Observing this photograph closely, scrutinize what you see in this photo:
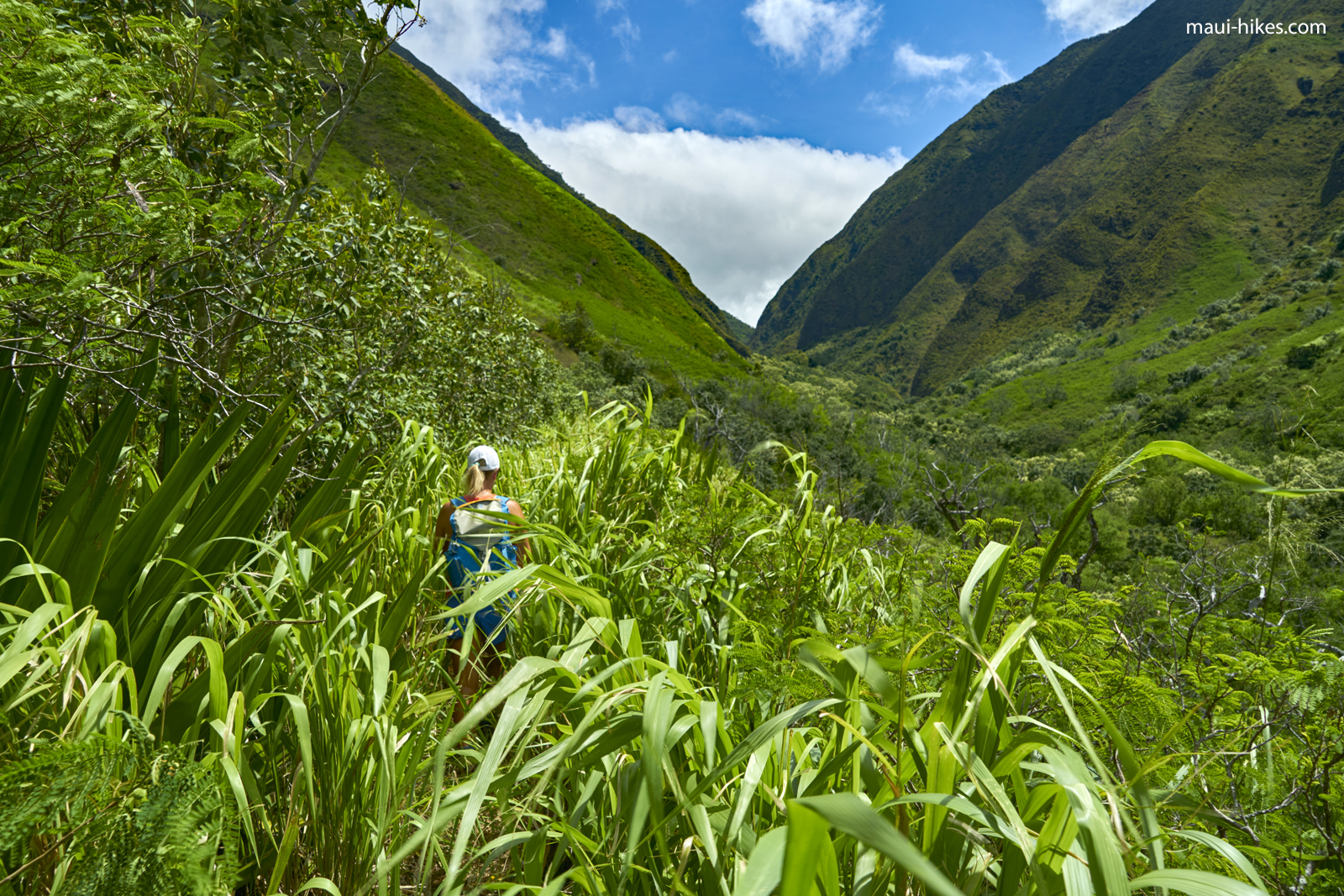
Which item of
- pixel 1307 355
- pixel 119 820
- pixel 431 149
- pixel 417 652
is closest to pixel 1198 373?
pixel 1307 355

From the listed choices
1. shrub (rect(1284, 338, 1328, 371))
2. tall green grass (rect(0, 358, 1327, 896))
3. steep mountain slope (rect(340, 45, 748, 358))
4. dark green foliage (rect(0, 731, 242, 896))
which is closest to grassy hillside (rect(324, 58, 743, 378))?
steep mountain slope (rect(340, 45, 748, 358))

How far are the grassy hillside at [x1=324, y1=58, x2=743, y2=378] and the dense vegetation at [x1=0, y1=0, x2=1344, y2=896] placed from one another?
26.8 m

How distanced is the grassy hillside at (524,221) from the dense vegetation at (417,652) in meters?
26.8

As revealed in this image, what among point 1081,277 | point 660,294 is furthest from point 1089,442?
point 1081,277

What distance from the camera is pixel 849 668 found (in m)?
1.09

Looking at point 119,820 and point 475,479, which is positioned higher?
point 475,479

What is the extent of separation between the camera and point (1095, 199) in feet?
278

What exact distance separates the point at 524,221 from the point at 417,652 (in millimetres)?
43273

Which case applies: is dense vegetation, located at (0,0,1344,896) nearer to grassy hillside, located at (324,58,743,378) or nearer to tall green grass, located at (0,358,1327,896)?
tall green grass, located at (0,358,1327,896)

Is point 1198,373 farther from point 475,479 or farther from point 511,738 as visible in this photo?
point 511,738

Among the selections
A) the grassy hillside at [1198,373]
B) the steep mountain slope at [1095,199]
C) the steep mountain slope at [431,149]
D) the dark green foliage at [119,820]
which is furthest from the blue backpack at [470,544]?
the steep mountain slope at [1095,199]

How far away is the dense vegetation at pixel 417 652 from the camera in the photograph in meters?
0.80

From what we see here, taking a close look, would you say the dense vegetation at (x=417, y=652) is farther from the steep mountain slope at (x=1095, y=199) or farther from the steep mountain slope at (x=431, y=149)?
the steep mountain slope at (x=1095, y=199)

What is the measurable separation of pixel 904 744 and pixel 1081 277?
9877 cm
